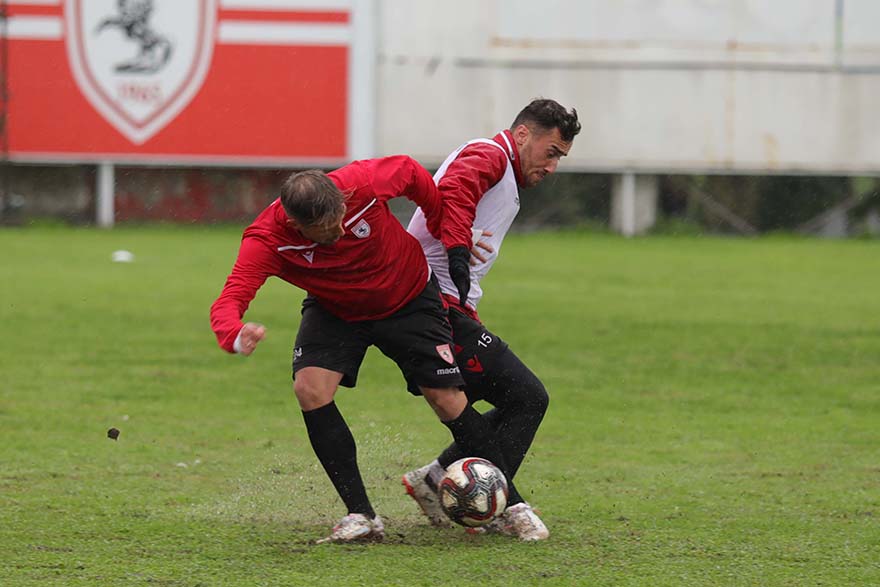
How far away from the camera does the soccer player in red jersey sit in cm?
552

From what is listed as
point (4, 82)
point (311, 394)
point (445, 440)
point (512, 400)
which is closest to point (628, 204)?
point (4, 82)

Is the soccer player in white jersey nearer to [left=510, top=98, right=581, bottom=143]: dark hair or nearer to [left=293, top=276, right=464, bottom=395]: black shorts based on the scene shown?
[left=510, top=98, right=581, bottom=143]: dark hair

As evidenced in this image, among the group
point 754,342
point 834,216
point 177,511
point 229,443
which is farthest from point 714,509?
point 834,216

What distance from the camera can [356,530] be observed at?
5.57 metres

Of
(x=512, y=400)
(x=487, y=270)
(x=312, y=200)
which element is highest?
(x=312, y=200)

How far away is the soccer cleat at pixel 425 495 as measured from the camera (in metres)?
6.09

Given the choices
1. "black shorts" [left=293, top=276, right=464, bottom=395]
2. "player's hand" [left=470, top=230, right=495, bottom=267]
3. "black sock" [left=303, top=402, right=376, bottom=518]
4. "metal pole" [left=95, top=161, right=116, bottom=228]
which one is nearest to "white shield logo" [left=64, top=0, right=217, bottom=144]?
"metal pole" [left=95, top=161, right=116, bottom=228]

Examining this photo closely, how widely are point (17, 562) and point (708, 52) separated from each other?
21456 mm

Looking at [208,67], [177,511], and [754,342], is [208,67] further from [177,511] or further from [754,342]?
[177,511]

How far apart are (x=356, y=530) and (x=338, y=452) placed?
333 millimetres

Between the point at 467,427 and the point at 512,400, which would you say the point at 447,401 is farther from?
the point at 512,400

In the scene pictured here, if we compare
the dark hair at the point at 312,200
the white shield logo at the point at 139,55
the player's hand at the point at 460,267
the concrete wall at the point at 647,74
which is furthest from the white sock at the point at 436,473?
the concrete wall at the point at 647,74

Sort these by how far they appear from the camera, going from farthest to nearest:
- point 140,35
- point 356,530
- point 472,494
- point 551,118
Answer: point 140,35
point 551,118
point 472,494
point 356,530

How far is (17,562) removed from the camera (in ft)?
16.9
